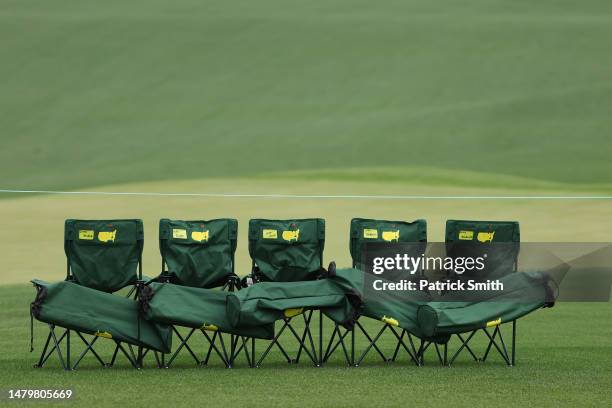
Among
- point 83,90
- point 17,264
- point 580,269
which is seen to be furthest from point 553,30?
point 580,269

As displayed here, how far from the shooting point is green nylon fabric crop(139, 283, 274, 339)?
6203 millimetres

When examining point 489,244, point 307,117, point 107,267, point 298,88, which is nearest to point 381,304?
point 489,244

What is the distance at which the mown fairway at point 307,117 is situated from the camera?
657 inches

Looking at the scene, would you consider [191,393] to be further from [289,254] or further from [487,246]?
[487,246]

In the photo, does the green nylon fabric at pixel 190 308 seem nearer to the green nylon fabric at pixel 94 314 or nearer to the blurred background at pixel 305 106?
the green nylon fabric at pixel 94 314

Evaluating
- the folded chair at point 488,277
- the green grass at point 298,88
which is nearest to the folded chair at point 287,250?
the folded chair at point 488,277

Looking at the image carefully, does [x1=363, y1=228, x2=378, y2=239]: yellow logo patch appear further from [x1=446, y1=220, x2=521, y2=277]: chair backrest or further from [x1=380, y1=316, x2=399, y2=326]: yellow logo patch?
[x1=380, y1=316, x2=399, y2=326]: yellow logo patch

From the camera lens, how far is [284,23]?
120 ft

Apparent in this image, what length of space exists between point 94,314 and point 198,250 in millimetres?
732

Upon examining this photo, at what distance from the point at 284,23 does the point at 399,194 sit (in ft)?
57.4

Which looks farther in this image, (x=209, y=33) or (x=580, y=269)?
(x=209, y=33)

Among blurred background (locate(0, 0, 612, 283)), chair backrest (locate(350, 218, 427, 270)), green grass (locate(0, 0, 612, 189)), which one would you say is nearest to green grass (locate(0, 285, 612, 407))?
chair backrest (locate(350, 218, 427, 270))

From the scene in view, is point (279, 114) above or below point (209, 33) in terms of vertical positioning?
below

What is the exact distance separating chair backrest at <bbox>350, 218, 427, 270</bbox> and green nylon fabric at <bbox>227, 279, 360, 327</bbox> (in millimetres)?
347
